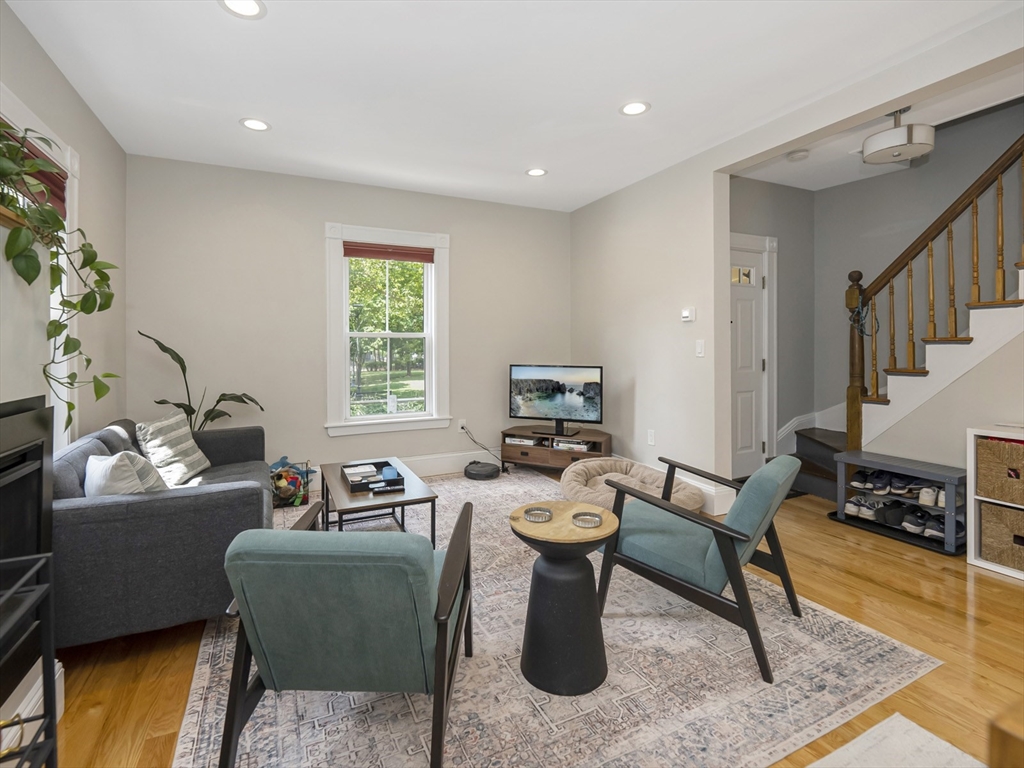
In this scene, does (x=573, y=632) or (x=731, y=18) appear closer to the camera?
(x=573, y=632)

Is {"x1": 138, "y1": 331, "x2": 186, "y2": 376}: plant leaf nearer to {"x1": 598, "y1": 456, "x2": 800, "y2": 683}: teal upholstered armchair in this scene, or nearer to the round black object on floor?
the round black object on floor

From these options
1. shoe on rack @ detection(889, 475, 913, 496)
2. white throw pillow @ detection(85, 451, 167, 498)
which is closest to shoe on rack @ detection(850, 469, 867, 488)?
shoe on rack @ detection(889, 475, 913, 496)

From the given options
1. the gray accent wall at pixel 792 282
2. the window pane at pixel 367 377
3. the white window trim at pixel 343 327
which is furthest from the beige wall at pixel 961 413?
the window pane at pixel 367 377

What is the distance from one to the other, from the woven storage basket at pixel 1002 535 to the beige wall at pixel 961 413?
555 millimetres

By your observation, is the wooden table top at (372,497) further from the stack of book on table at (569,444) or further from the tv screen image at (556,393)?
the tv screen image at (556,393)

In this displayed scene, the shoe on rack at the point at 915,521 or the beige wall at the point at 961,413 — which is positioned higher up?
the beige wall at the point at 961,413

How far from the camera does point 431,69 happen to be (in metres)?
2.64

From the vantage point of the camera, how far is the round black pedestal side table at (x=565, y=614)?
1822 mm

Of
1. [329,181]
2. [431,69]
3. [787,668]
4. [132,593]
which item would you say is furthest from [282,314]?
[787,668]

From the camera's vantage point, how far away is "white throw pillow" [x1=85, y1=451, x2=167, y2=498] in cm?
205

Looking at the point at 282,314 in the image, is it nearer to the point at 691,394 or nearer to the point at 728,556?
the point at 691,394

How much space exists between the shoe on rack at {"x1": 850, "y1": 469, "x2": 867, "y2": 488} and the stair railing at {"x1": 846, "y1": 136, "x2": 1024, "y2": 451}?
0.19m

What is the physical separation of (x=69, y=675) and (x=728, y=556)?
252 cm

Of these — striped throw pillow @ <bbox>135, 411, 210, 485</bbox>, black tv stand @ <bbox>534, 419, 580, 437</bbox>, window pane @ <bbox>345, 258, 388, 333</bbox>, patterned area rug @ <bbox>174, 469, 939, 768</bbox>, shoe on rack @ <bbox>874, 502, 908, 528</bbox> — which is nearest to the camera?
patterned area rug @ <bbox>174, 469, 939, 768</bbox>
